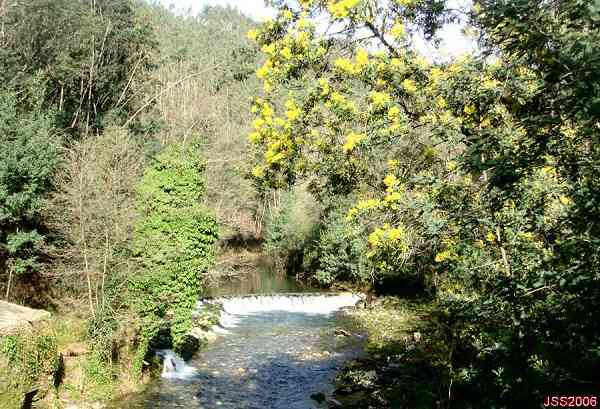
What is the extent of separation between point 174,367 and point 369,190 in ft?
28.5

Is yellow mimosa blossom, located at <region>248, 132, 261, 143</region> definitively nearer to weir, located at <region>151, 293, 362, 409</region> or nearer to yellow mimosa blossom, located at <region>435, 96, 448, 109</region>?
yellow mimosa blossom, located at <region>435, 96, 448, 109</region>

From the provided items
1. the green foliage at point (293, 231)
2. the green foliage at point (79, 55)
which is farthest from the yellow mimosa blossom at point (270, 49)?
the green foliage at point (293, 231)

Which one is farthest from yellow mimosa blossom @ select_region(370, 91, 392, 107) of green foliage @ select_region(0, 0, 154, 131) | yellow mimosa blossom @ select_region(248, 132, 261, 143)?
green foliage @ select_region(0, 0, 154, 131)

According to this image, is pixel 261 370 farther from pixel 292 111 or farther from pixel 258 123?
Result: pixel 292 111

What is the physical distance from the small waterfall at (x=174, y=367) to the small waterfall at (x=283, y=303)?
24.8ft

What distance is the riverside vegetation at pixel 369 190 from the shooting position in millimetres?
4215

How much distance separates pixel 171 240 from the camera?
42.9 feet

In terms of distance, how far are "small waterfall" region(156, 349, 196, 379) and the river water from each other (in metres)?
0.03

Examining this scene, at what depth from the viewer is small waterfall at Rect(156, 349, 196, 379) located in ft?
46.9

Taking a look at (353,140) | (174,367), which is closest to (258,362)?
(174,367)

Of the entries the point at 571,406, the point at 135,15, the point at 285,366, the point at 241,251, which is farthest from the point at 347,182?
the point at 241,251

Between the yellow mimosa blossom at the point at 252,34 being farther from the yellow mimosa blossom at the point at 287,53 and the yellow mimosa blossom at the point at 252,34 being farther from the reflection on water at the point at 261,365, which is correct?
the reflection on water at the point at 261,365

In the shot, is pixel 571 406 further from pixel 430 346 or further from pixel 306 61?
pixel 430 346

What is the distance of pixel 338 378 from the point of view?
14383mm
